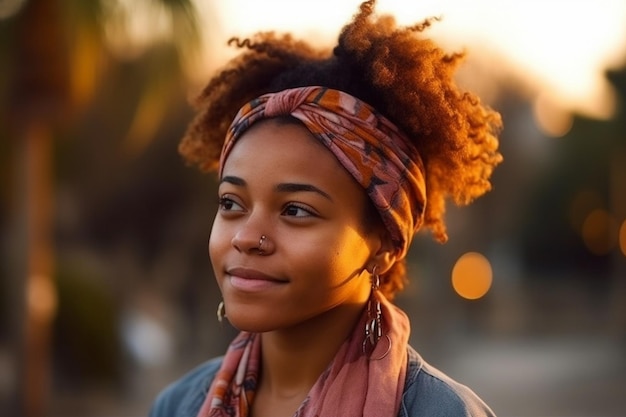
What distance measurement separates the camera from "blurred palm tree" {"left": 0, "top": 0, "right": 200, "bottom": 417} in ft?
28.2

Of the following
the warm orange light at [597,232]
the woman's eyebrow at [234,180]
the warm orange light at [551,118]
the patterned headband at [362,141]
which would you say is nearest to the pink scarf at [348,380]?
the patterned headband at [362,141]

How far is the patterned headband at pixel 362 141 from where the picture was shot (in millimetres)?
2590

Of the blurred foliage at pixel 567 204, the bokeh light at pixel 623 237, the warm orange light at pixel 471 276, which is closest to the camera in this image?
the bokeh light at pixel 623 237

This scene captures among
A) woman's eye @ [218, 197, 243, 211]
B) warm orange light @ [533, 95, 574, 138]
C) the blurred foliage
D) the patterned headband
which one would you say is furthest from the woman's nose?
warm orange light @ [533, 95, 574, 138]

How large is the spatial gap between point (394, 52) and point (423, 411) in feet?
3.00

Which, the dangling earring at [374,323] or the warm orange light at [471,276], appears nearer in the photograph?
the dangling earring at [374,323]

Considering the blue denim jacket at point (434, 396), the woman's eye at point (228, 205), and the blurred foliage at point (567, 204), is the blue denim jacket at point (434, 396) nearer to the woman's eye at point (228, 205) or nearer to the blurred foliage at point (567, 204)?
the woman's eye at point (228, 205)

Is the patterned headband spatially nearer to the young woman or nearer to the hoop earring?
the young woman

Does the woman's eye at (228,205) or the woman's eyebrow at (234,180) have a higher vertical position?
the woman's eyebrow at (234,180)

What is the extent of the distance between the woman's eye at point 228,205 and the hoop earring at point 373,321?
40cm

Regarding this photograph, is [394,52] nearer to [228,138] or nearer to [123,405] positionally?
[228,138]

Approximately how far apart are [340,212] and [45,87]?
7070 millimetres

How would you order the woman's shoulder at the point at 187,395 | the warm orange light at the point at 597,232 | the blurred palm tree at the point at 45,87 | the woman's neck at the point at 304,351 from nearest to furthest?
the woman's neck at the point at 304,351 → the woman's shoulder at the point at 187,395 → the blurred palm tree at the point at 45,87 → the warm orange light at the point at 597,232

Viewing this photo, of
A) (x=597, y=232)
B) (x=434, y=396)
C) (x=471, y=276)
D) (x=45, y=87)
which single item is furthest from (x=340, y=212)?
(x=597, y=232)
